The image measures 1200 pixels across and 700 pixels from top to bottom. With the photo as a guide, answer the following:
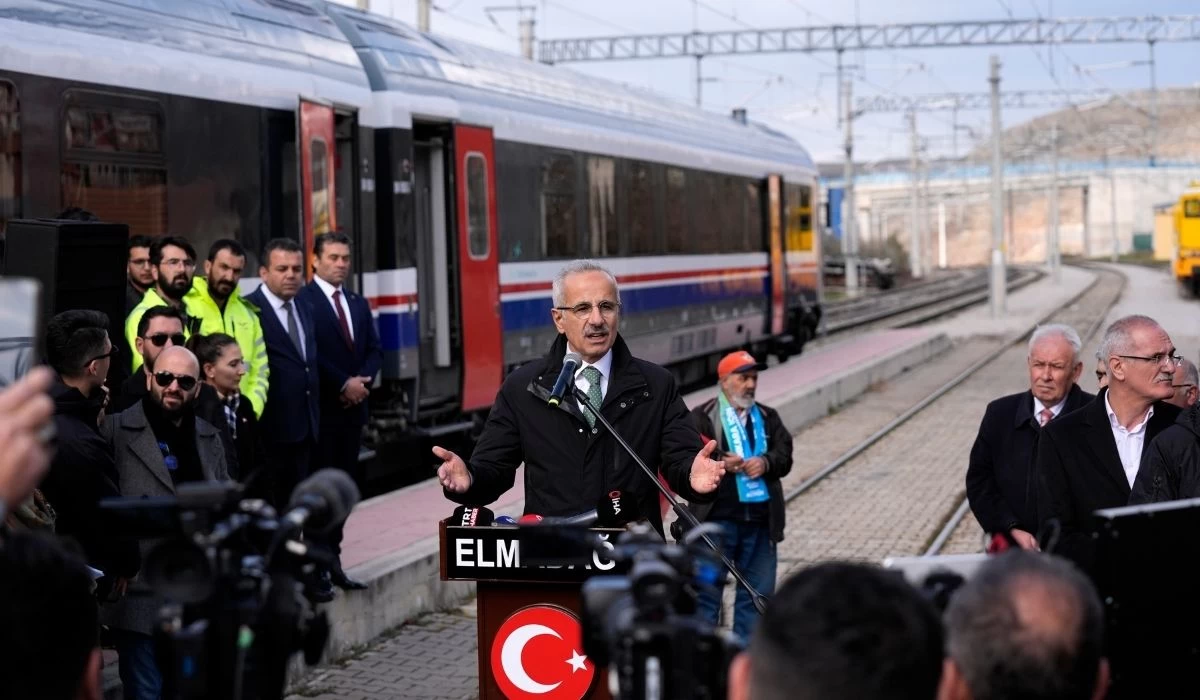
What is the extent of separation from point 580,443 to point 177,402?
62.8 inches

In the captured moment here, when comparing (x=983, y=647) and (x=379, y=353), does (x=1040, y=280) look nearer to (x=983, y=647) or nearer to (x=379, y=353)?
(x=379, y=353)

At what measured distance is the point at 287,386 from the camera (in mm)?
9375

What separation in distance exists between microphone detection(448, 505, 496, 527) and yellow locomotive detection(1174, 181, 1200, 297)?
4696 centimetres

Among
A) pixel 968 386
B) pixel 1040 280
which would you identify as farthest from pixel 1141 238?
pixel 968 386

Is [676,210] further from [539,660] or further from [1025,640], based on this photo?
[1025,640]

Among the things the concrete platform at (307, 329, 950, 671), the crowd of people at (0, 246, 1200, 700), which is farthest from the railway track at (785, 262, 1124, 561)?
the crowd of people at (0, 246, 1200, 700)

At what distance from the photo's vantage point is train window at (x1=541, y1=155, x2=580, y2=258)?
17406mm

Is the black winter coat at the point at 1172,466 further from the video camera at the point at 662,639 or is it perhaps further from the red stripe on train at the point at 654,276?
the red stripe on train at the point at 654,276

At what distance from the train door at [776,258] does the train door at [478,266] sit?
37.2ft

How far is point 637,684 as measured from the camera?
2.82m

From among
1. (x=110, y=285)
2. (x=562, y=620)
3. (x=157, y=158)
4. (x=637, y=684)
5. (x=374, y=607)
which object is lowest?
(x=374, y=607)

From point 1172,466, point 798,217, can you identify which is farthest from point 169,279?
point 798,217

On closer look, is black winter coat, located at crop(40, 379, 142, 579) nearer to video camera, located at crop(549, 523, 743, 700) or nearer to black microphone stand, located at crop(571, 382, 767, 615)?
black microphone stand, located at crop(571, 382, 767, 615)

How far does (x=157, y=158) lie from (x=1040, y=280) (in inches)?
2593
